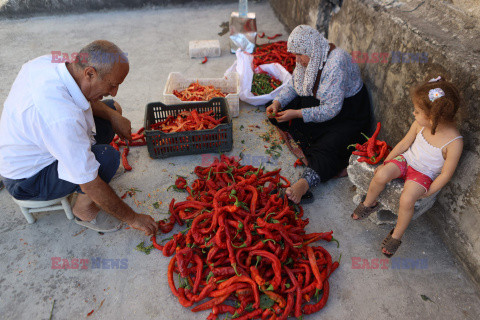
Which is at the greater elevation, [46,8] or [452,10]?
[452,10]

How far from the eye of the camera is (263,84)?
4.89m

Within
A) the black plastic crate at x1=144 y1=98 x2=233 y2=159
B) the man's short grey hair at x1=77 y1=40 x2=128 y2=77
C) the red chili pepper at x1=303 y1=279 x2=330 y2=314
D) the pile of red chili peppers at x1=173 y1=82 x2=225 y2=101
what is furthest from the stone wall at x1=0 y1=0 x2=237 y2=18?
the red chili pepper at x1=303 y1=279 x2=330 y2=314

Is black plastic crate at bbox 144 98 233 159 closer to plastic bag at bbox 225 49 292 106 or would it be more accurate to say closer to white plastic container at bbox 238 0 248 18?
plastic bag at bbox 225 49 292 106

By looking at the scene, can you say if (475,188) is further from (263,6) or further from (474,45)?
(263,6)

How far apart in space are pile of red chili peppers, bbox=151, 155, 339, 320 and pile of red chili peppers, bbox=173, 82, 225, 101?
1.70 m

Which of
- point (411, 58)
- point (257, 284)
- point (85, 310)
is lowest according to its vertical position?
point (85, 310)

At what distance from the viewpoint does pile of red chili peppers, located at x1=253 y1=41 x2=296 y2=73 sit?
5.51m

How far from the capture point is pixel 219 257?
255 centimetres

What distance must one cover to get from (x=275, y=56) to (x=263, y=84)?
1067 mm

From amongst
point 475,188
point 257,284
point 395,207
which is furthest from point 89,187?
point 475,188

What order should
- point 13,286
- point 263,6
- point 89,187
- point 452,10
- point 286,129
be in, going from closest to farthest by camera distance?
1. point 89,187
2. point 13,286
3. point 452,10
4. point 286,129
5. point 263,6

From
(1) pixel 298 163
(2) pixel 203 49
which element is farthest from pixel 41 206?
(2) pixel 203 49

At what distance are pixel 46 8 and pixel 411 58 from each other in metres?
8.22

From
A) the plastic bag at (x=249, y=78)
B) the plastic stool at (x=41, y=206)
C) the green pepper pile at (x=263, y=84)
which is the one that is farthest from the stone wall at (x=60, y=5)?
the plastic stool at (x=41, y=206)
